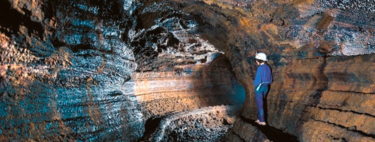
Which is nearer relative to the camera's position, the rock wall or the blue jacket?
the rock wall

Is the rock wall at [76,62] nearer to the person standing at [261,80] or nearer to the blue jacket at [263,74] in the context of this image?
the person standing at [261,80]

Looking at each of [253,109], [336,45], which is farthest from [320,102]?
[253,109]

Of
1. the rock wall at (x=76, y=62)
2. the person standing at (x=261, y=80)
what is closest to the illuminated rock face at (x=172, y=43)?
the rock wall at (x=76, y=62)

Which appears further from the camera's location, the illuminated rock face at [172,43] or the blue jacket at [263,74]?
the blue jacket at [263,74]

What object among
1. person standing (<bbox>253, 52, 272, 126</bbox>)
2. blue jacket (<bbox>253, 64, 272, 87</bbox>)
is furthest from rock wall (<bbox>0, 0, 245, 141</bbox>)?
blue jacket (<bbox>253, 64, 272, 87</bbox>)

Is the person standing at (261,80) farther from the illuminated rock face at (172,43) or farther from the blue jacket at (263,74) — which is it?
the illuminated rock face at (172,43)

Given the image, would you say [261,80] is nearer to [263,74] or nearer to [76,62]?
[263,74]

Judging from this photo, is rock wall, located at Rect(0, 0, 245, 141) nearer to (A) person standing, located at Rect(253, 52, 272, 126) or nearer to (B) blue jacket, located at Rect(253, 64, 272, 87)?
(A) person standing, located at Rect(253, 52, 272, 126)

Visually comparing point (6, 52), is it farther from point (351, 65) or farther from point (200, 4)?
point (351, 65)
